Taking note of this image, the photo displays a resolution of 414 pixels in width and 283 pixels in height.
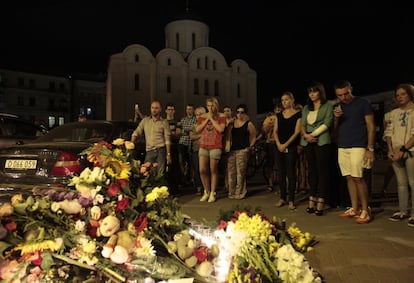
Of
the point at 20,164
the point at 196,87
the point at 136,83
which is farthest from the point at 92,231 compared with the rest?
the point at 196,87

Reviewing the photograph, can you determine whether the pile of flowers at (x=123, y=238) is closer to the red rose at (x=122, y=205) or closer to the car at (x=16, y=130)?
the red rose at (x=122, y=205)

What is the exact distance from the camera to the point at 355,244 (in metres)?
4.72

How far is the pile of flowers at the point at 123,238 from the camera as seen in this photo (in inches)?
92.0

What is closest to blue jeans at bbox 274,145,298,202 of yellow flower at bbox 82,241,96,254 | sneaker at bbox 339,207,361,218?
sneaker at bbox 339,207,361,218

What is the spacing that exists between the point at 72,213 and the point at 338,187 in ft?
18.2

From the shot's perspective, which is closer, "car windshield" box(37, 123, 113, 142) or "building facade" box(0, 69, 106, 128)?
"car windshield" box(37, 123, 113, 142)

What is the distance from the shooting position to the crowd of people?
19.1ft

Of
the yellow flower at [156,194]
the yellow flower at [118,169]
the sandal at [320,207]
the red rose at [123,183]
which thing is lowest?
the sandal at [320,207]

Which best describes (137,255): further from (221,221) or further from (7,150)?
(7,150)

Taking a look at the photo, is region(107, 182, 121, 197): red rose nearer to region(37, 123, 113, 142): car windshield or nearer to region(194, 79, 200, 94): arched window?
region(37, 123, 113, 142): car windshield

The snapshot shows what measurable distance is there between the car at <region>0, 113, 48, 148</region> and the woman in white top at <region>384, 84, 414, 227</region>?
23.3ft

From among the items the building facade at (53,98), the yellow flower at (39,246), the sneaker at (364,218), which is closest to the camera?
the yellow flower at (39,246)

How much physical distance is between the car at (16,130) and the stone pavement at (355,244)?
169 inches

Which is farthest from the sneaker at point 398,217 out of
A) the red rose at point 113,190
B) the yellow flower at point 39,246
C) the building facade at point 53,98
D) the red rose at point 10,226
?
the building facade at point 53,98
